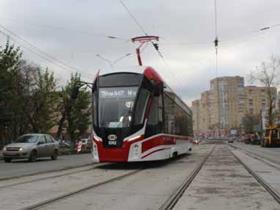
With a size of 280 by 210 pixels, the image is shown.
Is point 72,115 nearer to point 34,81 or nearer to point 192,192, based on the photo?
point 34,81

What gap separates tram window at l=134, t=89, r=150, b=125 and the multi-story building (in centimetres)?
6385

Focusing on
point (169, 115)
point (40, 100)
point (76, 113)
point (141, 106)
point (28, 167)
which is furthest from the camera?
point (76, 113)

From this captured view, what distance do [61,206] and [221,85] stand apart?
81823mm

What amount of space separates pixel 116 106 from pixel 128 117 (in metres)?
0.67

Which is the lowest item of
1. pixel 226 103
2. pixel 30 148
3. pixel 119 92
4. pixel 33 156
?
pixel 33 156

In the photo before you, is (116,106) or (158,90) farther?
(158,90)

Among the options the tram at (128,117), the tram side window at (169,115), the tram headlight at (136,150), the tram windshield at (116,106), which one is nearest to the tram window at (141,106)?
the tram at (128,117)

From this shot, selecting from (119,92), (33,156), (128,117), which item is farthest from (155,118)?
(33,156)

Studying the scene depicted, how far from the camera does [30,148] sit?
29.8 m

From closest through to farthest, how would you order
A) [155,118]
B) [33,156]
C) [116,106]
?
1. [116,106]
2. [155,118]
3. [33,156]

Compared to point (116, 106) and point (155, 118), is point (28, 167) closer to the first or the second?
point (116, 106)

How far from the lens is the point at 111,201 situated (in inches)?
459

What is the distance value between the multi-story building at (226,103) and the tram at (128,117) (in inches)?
2488

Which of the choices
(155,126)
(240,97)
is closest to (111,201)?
(155,126)
